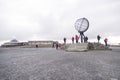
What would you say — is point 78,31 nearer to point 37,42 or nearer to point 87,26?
point 87,26

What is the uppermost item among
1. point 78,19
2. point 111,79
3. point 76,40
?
point 78,19

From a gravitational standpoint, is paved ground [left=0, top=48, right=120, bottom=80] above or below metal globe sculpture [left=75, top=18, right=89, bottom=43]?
below

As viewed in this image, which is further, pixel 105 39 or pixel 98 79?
pixel 105 39

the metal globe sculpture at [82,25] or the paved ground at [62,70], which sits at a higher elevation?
the metal globe sculpture at [82,25]

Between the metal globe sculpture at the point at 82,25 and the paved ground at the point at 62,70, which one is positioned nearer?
the paved ground at the point at 62,70

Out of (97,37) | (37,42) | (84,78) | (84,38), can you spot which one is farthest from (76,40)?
(37,42)

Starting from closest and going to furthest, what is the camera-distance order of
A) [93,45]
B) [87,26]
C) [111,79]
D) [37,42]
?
[111,79], [93,45], [87,26], [37,42]

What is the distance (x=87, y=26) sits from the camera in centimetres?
3091

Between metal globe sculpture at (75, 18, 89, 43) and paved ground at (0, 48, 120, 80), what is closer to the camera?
paved ground at (0, 48, 120, 80)

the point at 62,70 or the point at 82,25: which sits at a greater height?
the point at 82,25

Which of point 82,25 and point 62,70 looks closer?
point 62,70

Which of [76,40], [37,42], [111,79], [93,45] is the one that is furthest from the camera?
[37,42]

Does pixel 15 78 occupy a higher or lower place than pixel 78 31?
lower

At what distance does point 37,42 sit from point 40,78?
209ft
